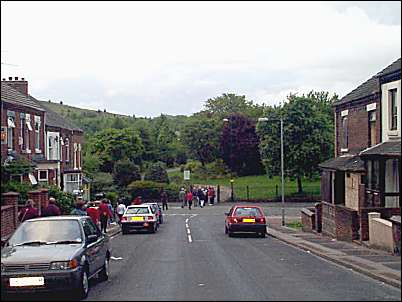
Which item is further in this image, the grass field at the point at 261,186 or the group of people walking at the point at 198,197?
the grass field at the point at 261,186

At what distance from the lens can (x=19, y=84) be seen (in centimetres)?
4634

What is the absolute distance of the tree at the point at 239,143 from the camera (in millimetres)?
87562

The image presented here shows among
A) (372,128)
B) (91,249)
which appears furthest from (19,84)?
(91,249)

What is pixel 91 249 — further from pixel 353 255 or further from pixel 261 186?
pixel 261 186

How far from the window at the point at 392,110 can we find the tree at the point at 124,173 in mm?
46543

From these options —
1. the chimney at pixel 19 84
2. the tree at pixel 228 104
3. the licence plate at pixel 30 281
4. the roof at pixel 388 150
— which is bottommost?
the licence plate at pixel 30 281

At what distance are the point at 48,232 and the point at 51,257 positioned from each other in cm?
154

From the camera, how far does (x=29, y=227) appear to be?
15.4 metres

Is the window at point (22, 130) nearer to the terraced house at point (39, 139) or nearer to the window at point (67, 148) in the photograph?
the terraced house at point (39, 139)

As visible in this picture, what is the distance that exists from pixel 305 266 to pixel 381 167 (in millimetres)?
8620

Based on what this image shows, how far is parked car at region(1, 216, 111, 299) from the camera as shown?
13.6 m

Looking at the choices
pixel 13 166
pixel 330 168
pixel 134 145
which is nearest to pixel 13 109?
pixel 13 166

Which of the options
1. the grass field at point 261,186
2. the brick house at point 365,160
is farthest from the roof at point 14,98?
the grass field at point 261,186

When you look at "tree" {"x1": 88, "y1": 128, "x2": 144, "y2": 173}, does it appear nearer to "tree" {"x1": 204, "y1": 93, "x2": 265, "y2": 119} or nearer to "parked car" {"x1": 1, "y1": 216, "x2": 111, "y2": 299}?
"tree" {"x1": 204, "y1": 93, "x2": 265, "y2": 119}
